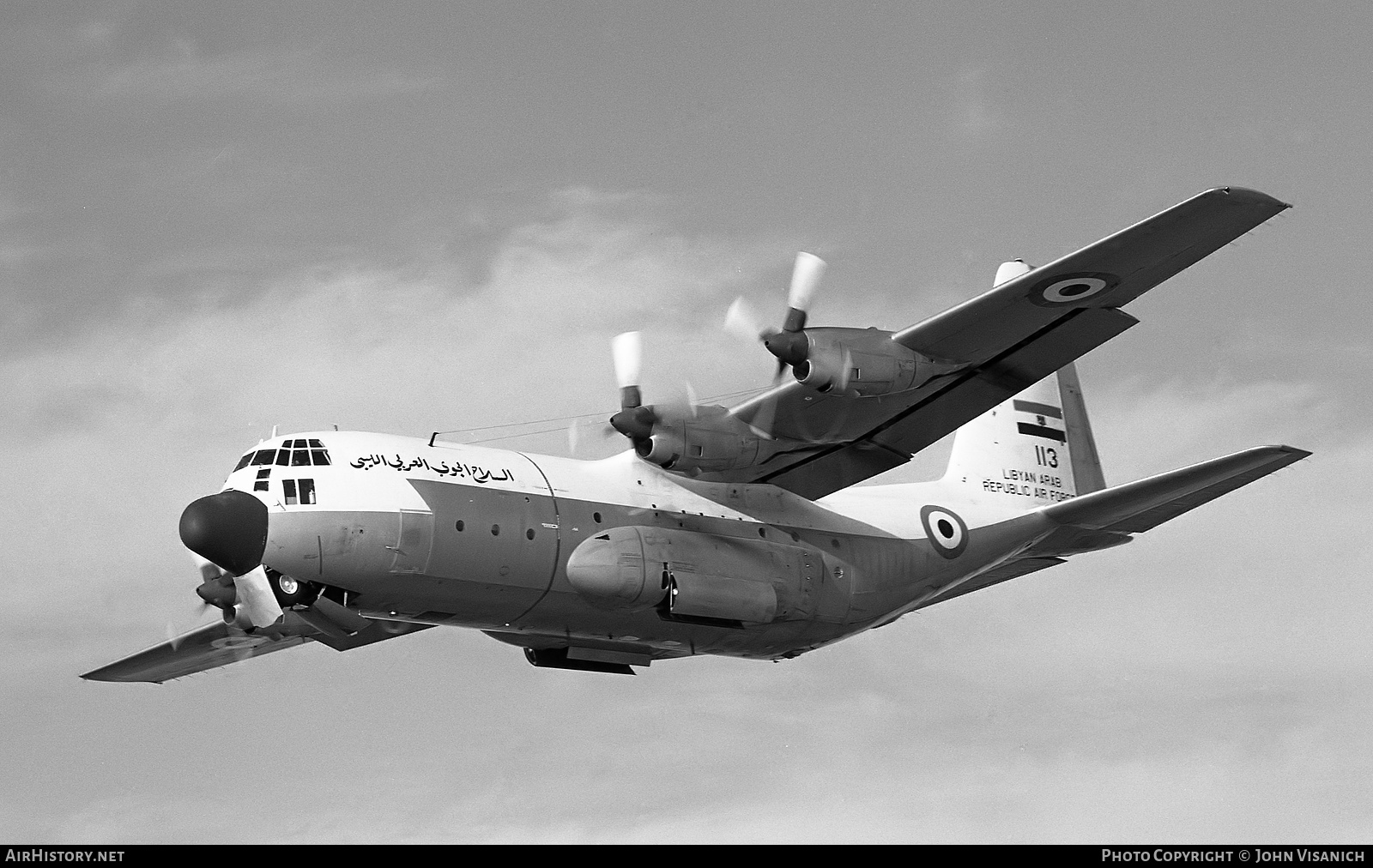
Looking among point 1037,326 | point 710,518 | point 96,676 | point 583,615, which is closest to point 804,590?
point 710,518

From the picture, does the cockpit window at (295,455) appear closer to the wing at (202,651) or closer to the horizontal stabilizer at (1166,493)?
the wing at (202,651)

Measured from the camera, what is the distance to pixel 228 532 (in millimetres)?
20859

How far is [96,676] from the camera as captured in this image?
2961cm

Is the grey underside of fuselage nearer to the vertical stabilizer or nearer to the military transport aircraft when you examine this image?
the military transport aircraft

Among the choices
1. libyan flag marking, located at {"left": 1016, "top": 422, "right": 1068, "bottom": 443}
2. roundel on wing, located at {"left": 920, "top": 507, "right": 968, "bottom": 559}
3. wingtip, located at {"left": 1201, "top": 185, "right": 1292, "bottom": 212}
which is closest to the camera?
wingtip, located at {"left": 1201, "top": 185, "right": 1292, "bottom": 212}

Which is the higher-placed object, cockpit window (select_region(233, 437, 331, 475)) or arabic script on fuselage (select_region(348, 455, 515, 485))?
cockpit window (select_region(233, 437, 331, 475))

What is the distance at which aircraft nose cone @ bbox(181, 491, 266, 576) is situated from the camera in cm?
2084

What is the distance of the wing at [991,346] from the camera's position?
2095cm

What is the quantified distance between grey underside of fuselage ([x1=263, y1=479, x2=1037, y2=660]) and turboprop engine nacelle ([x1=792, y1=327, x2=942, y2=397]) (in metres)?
3.33

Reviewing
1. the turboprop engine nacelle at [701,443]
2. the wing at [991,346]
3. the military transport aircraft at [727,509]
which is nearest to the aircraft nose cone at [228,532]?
the military transport aircraft at [727,509]

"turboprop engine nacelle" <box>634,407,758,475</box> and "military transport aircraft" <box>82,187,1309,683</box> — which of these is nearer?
"military transport aircraft" <box>82,187,1309,683</box>

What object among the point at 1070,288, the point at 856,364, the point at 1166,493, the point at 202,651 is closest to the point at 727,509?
the point at 856,364

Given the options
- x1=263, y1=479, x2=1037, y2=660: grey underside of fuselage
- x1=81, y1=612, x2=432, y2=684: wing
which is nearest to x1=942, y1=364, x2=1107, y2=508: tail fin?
x1=263, y1=479, x2=1037, y2=660: grey underside of fuselage

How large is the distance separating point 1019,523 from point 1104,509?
167 cm
